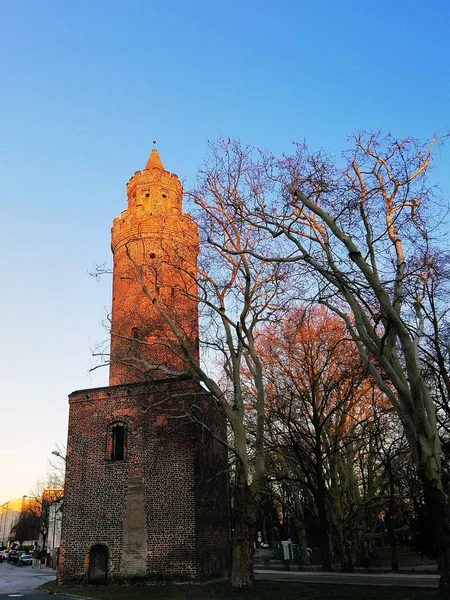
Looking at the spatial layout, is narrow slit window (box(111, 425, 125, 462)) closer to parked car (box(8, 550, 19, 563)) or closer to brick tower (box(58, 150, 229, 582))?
brick tower (box(58, 150, 229, 582))

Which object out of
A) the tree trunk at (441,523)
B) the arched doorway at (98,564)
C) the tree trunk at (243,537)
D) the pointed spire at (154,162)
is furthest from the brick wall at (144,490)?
the pointed spire at (154,162)

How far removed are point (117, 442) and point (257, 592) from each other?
8311mm

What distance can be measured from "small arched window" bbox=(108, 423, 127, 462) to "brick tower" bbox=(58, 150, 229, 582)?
0.13ft

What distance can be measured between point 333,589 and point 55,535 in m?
37.3

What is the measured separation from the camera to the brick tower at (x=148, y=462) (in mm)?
17516

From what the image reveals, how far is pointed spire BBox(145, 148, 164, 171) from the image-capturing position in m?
26.5

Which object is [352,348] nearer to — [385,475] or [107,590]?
[385,475]

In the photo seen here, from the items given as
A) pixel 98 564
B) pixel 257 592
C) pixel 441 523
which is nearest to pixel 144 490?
pixel 98 564

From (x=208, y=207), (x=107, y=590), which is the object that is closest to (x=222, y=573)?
(x=107, y=590)

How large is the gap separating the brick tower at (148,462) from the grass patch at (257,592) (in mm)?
1115

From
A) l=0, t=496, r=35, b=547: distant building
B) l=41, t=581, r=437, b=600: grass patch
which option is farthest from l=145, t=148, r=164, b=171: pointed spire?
l=0, t=496, r=35, b=547: distant building

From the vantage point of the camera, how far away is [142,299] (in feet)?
73.3

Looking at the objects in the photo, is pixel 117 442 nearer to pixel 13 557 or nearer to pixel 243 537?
pixel 243 537

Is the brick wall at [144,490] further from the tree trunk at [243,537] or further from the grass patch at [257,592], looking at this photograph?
the tree trunk at [243,537]
